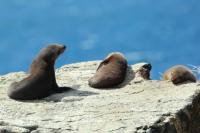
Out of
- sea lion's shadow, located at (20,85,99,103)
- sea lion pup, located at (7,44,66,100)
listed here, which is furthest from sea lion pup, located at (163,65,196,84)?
sea lion pup, located at (7,44,66,100)

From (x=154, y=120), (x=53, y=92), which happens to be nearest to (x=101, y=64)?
(x=53, y=92)

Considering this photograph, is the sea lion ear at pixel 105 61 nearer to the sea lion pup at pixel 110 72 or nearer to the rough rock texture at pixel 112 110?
the sea lion pup at pixel 110 72

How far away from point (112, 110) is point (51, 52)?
279 centimetres

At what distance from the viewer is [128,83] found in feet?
38.9

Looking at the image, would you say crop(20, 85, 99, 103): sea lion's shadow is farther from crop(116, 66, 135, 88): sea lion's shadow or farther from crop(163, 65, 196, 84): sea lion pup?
crop(163, 65, 196, 84): sea lion pup

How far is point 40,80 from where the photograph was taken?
11.4 meters

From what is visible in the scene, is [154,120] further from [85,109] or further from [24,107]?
[24,107]

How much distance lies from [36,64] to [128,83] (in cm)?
192

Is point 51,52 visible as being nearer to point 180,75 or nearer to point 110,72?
point 110,72

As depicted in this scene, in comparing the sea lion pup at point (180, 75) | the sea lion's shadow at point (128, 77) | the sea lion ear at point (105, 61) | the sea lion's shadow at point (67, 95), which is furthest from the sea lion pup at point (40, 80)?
the sea lion pup at point (180, 75)

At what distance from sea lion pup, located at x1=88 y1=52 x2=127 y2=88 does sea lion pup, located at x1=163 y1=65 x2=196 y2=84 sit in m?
1.03

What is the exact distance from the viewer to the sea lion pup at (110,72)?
1166 centimetres

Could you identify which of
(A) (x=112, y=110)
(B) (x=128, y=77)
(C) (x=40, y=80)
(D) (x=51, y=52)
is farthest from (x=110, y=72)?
(A) (x=112, y=110)

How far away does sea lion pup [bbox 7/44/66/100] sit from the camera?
11.0 meters
